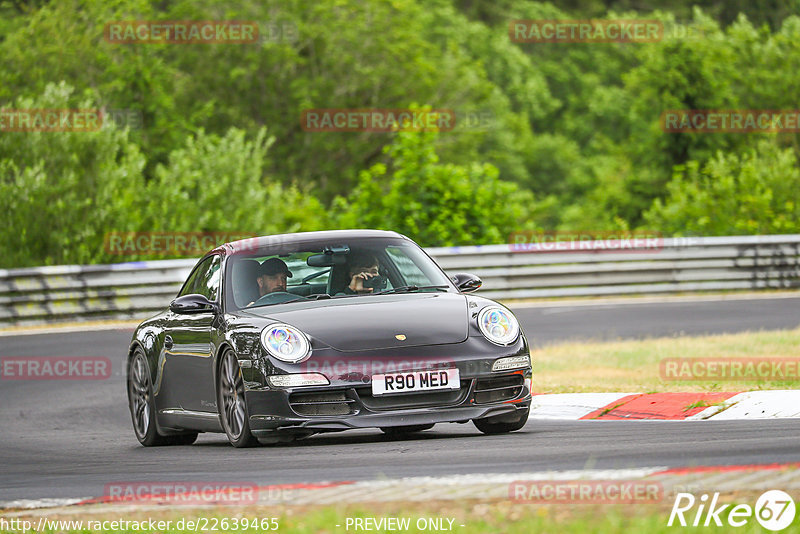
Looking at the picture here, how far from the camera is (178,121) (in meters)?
49.4

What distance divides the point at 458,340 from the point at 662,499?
3117 mm

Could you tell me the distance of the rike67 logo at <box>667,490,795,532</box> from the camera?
5047 millimetres

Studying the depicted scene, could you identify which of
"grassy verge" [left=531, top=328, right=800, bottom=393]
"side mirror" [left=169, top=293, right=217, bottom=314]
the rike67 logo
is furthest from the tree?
the rike67 logo

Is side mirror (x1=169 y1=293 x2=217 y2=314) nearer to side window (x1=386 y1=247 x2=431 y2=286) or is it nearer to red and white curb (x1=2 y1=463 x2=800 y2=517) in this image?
side window (x1=386 y1=247 x2=431 y2=286)

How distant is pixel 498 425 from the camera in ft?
29.9

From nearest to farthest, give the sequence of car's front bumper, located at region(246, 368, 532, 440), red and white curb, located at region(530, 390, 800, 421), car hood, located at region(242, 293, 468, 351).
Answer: car's front bumper, located at region(246, 368, 532, 440) < car hood, located at region(242, 293, 468, 351) < red and white curb, located at region(530, 390, 800, 421)

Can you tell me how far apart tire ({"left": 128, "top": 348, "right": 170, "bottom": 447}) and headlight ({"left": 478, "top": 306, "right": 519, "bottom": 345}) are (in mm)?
2721

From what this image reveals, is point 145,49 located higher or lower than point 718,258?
higher

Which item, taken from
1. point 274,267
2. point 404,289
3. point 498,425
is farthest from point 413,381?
point 274,267

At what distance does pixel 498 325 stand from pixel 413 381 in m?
0.76

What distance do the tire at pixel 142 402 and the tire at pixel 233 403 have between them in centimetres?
131

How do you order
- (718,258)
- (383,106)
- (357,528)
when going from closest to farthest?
1. (357,528)
2. (718,258)
3. (383,106)

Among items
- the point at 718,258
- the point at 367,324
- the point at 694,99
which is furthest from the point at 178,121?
the point at 367,324

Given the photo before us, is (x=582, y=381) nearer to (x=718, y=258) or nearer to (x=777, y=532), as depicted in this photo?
(x=777, y=532)
